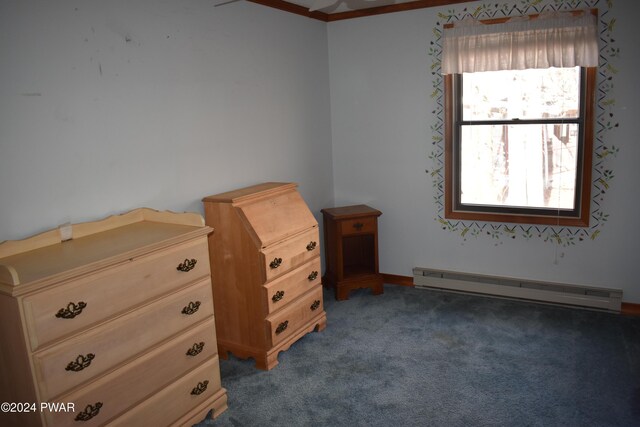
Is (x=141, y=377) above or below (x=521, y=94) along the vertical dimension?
below

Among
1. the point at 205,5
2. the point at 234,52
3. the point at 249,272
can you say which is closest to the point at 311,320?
the point at 249,272

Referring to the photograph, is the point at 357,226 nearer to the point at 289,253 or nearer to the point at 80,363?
the point at 289,253

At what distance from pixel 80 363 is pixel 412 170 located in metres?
3.10

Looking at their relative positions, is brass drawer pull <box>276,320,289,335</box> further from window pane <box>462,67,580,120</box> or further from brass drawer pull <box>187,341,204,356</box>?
window pane <box>462,67,580,120</box>

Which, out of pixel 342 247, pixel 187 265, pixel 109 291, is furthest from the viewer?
pixel 342 247

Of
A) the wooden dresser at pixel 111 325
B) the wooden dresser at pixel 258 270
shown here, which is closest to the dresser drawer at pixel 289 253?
the wooden dresser at pixel 258 270

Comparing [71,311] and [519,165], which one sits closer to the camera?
[71,311]

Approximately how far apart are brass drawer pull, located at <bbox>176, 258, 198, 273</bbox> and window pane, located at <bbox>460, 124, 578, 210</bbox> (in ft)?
8.31

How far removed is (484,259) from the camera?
13.8 feet

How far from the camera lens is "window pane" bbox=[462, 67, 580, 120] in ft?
12.2

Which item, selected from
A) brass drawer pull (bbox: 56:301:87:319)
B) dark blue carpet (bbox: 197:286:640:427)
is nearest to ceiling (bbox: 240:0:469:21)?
dark blue carpet (bbox: 197:286:640:427)

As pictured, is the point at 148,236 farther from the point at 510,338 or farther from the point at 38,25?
the point at 510,338

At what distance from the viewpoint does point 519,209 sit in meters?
4.01

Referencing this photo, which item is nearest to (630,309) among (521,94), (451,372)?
(451,372)
